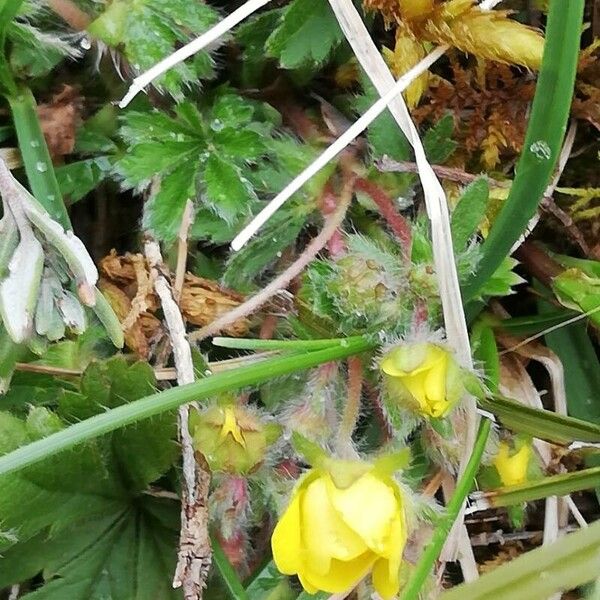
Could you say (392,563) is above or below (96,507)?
above

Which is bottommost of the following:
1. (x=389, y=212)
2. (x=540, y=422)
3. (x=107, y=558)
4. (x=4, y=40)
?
(x=107, y=558)

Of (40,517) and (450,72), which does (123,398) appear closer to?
(40,517)

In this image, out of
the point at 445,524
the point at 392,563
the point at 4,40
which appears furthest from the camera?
the point at 4,40

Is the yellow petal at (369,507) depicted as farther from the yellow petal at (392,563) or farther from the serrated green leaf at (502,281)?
the serrated green leaf at (502,281)

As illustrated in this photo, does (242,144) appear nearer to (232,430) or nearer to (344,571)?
(232,430)

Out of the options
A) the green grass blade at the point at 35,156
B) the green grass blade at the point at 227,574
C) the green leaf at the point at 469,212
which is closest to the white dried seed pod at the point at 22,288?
the green grass blade at the point at 35,156

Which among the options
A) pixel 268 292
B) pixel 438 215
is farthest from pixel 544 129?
pixel 268 292

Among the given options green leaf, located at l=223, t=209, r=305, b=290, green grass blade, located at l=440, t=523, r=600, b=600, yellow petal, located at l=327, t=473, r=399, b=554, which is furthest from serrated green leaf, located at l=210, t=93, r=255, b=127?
green grass blade, located at l=440, t=523, r=600, b=600
